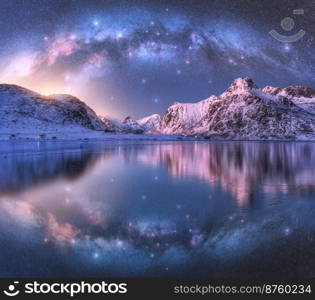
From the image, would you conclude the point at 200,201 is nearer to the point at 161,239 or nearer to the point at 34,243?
the point at 161,239

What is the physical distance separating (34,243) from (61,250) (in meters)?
0.90

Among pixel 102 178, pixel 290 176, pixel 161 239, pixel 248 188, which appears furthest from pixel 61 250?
pixel 290 176

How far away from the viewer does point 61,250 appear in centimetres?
862

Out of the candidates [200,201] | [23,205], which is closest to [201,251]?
[200,201]

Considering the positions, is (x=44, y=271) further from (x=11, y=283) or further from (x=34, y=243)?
(x=34, y=243)

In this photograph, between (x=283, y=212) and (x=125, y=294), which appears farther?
(x=283, y=212)

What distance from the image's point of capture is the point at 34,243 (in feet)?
29.6

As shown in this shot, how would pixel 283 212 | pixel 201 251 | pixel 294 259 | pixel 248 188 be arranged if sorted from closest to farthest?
pixel 294 259 → pixel 201 251 → pixel 283 212 → pixel 248 188

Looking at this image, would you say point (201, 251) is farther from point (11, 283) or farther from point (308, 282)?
point (11, 283)

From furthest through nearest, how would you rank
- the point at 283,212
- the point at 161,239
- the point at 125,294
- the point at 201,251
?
the point at 283,212, the point at 161,239, the point at 201,251, the point at 125,294

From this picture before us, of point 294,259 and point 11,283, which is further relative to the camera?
point 294,259

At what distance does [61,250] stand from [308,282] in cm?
556

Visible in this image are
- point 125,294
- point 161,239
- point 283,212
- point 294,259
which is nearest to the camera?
point 125,294

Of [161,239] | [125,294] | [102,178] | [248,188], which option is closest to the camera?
[125,294]
